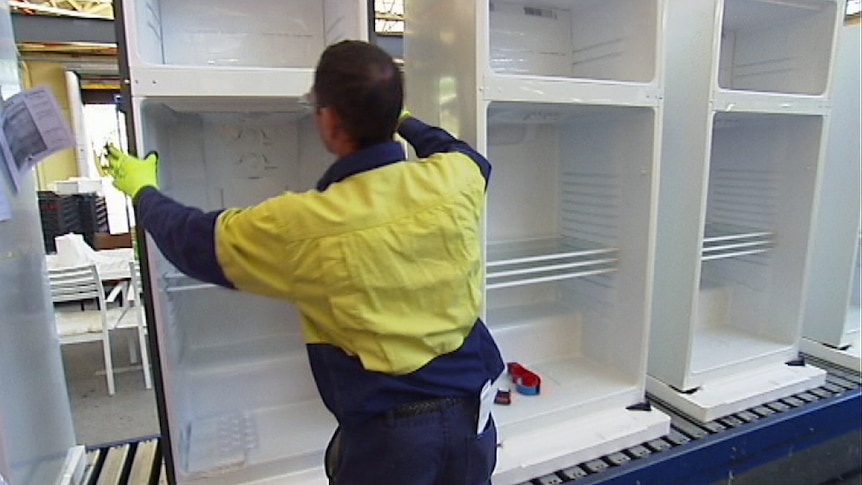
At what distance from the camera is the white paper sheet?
1.04 m

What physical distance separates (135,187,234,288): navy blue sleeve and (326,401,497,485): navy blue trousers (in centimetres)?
33

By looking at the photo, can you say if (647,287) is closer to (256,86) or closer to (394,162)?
(394,162)

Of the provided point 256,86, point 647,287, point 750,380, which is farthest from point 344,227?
point 750,380

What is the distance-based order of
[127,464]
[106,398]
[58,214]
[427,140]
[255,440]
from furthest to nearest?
1. [58,214]
2. [106,398]
3. [127,464]
4. [255,440]
5. [427,140]

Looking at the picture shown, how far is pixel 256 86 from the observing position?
1051 mm

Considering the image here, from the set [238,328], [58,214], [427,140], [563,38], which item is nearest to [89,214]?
[58,214]

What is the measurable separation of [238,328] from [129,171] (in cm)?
74

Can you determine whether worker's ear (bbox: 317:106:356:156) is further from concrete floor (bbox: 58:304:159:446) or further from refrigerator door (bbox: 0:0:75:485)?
concrete floor (bbox: 58:304:159:446)

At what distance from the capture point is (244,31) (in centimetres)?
144

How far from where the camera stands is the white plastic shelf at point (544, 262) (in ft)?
4.82

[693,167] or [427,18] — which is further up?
[427,18]

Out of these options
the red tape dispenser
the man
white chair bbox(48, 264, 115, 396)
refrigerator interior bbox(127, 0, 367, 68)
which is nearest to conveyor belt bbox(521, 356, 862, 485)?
the red tape dispenser

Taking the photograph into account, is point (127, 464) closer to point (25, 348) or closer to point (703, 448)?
point (25, 348)

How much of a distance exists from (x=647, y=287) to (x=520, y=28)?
853mm
